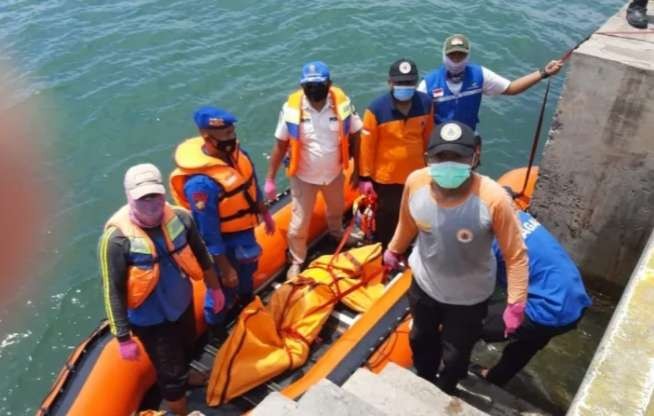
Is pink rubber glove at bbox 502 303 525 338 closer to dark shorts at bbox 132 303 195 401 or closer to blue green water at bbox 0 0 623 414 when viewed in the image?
dark shorts at bbox 132 303 195 401

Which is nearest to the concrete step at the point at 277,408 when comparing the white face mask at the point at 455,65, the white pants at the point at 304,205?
the white pants at the point at 304,205

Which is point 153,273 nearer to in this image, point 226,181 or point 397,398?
point 226,181

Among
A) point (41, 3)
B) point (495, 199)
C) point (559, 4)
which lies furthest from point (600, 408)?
point (41, 3)

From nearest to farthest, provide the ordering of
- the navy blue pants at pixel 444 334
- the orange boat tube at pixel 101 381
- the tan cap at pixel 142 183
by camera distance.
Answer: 1. the tan cap at pixel 142 183
2. the navy blue pants at pixel 444 334
3. the orange boat tube at pixel 101 381

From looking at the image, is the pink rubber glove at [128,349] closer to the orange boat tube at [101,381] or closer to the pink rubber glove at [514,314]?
the orange boat tube at [101,381]

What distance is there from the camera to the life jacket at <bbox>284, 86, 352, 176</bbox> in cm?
455

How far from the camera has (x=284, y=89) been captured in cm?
995

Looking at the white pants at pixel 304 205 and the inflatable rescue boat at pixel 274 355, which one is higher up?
the white pants at pixel 304 205

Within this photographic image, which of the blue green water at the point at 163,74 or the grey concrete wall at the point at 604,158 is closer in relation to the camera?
the grey concrete wall at the point at 604,158

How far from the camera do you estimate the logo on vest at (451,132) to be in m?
2.92

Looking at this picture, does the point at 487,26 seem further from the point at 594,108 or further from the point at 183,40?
the point at 594,108

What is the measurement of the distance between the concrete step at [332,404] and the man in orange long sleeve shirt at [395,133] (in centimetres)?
257

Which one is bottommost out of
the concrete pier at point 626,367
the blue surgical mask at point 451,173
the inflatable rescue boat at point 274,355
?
the inflatable rescue boat at point 274,355

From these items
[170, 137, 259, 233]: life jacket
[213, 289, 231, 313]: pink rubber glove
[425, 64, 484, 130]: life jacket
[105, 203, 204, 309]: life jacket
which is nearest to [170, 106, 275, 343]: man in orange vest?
[170, 137, 259, 233]: life jacket
